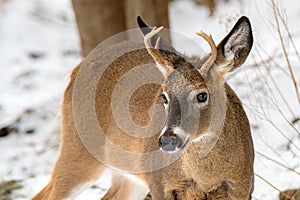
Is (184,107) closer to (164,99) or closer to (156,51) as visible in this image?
(164,99)

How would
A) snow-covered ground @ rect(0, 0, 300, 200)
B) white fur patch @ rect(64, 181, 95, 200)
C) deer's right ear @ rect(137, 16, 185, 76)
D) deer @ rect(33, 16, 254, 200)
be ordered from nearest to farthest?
1. deer @ rect(33, 16, 254, 200)
2. deer's right ear @ rect(137, 16, 185, 76)
3. white fur patch @ rect(64, 181, 95, 200)
4. snow-covered ground @ rect(0, 0, 300, 200)

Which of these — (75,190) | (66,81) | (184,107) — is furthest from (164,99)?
(66,81)

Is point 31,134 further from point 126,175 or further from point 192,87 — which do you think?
point 192,87

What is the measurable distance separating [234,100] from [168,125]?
24.9 inches

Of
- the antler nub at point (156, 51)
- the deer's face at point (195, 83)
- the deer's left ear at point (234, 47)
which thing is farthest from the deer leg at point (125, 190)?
the deer's left ear at point (234, 47)

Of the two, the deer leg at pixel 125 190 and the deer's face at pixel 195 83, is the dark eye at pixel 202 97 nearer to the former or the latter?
the deer's face at pixel 195 83

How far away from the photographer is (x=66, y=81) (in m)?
5.31

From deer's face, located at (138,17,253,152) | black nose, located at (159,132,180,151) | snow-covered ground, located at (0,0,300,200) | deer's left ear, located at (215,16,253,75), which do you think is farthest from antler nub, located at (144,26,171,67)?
snow-covered ground, located at (0,0,300,200)

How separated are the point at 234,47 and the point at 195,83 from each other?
316mm

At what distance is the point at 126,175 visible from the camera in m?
5.01

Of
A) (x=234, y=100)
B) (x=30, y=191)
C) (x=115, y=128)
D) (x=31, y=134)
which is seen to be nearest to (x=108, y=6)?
(x=31, y=134)

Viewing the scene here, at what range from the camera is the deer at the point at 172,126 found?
13.2 feet

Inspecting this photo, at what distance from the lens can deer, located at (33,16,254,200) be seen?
13.2 feet

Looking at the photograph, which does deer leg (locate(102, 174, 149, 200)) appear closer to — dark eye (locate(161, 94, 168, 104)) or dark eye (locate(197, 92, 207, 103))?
dark eye (locate(161, 94, 168, 104))
